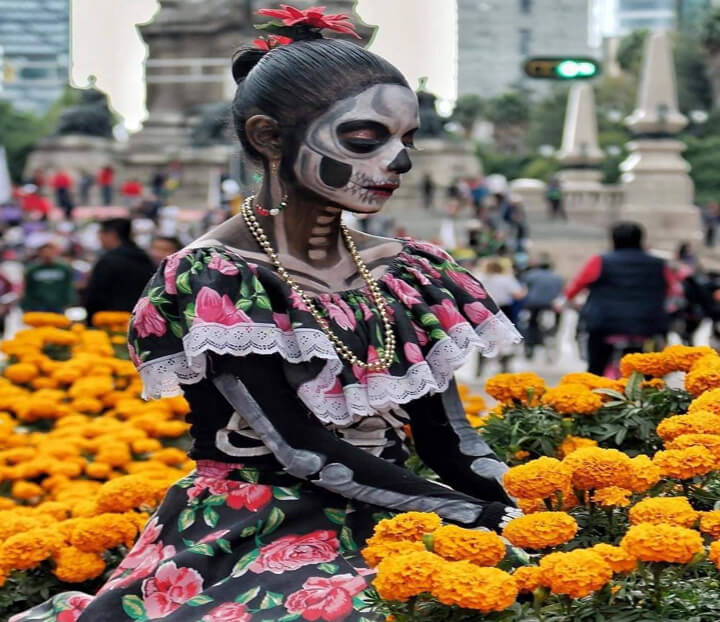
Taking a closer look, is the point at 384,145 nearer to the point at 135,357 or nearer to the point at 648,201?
the point at 135,357

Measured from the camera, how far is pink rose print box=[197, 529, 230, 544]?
3309mm

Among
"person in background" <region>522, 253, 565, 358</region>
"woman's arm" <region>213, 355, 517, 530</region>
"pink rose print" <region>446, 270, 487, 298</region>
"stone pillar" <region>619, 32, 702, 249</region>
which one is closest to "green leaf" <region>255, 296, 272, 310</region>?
"woman's arm" <region>213, 355, 517, 530</region>

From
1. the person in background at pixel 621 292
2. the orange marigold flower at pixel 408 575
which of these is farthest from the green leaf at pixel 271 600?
the person in background at pixel 621 292

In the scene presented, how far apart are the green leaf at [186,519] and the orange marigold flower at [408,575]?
835 mm

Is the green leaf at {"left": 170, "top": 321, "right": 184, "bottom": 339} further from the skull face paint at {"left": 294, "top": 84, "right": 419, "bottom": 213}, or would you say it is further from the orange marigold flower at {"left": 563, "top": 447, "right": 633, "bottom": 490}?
the orange marigold flower at {"left": 563, "top": 447, "right": 633, "bottom": 490}

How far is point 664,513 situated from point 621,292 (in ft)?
26.9

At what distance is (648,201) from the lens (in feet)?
116

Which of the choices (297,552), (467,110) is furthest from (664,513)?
(467,110)

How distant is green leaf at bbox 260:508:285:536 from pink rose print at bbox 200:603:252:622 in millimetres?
224

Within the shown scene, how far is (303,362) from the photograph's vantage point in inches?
132

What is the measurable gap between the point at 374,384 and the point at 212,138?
38.5 m

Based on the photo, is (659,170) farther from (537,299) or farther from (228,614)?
(228,614)

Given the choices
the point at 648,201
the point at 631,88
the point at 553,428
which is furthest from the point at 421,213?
the point at 631,88

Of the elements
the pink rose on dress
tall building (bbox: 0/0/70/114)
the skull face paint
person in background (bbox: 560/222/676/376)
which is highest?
the skull face paint
